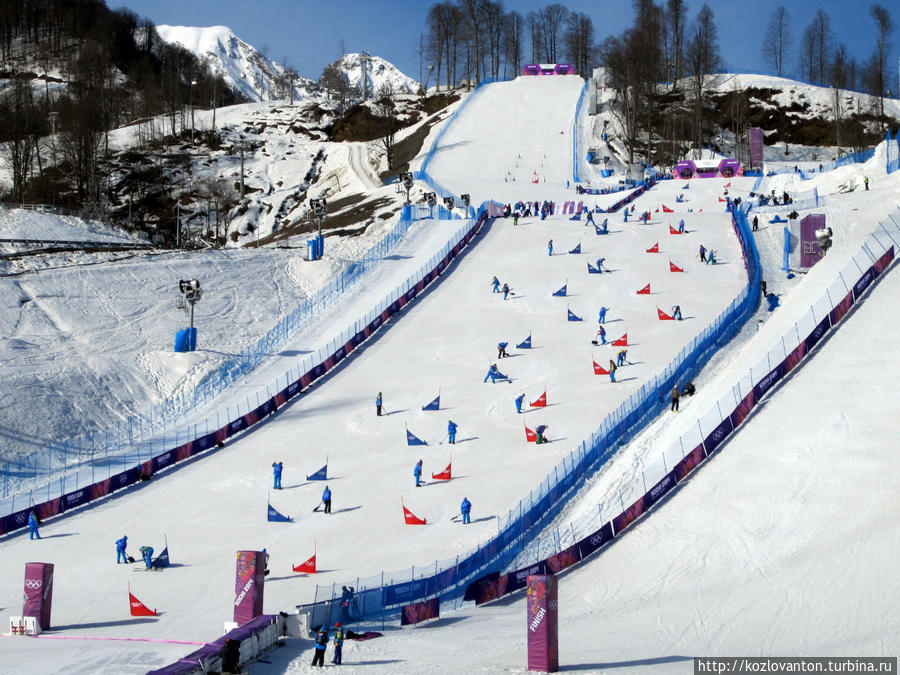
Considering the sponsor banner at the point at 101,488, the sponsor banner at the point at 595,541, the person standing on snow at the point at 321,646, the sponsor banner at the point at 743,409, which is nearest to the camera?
the person standing on snow at the point at 321,646

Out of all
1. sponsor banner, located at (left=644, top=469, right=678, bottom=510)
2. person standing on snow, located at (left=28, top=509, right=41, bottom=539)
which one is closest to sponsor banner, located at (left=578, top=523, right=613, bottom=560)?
sponsor banner, located at (left=644, top=469, right=678, bottom=510)

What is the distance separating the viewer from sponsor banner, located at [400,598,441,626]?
17.7 metres

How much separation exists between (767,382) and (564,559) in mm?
9309

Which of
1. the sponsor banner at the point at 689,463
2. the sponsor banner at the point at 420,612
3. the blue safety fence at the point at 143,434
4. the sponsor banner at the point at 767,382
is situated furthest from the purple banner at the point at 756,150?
the sponsor banner at the point at 420,612

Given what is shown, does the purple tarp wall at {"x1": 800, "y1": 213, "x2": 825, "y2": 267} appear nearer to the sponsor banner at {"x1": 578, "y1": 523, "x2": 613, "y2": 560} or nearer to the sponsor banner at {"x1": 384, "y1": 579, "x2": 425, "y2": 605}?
the sponsor banner at {"x1": 578, "y1": 523, "x2": 613, "y2": 560}

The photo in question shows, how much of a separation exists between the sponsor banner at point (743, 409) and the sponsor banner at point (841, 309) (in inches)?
213

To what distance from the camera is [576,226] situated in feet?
168

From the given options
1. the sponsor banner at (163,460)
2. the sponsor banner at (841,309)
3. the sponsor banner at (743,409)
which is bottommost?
the sponsor banner at (163,460)

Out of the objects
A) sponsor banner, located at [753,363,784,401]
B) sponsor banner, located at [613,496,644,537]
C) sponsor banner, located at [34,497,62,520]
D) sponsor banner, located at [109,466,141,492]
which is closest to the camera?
sponsor banner, located at [613,496,644,537]

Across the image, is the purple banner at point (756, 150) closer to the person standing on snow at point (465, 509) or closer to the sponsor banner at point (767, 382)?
the sponsor banner at point (767, 382)

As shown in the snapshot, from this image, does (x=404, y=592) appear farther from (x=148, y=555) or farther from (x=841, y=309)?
(x=841, y=309)

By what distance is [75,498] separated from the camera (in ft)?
85.6

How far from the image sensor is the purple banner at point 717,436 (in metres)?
24.2

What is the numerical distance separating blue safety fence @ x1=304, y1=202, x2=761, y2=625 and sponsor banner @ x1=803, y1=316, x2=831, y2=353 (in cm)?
402
